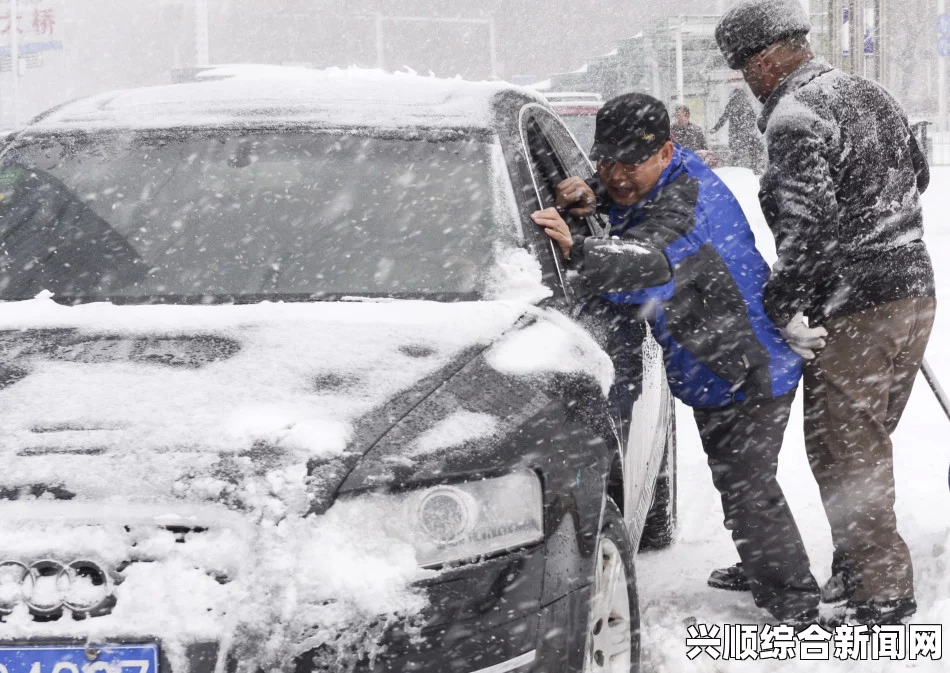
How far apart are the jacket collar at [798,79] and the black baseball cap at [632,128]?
0.35 meters

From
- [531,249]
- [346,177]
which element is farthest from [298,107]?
[531,249]

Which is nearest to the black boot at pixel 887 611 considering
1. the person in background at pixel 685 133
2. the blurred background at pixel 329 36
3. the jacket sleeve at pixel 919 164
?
the jacket sleeve at pixel 919 164

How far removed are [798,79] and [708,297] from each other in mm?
704

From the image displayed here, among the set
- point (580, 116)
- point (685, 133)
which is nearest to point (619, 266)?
point (685, 133)

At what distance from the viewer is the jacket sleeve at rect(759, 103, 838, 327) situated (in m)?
3.26

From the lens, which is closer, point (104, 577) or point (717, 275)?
point (104, 577)

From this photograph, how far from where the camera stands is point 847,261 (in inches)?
137

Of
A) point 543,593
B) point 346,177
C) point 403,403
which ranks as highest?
point 346,177

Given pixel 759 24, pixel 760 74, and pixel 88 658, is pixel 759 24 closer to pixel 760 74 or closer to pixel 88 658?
pixel 760 74

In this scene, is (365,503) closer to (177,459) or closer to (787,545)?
(177,459)

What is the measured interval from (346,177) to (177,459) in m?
1.29

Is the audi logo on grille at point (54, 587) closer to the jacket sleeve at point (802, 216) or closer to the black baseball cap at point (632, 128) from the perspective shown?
the black baseball cap at point (632, 128)

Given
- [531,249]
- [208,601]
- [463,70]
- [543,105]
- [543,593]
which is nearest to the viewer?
[208,601]

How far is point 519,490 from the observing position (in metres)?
2.16
